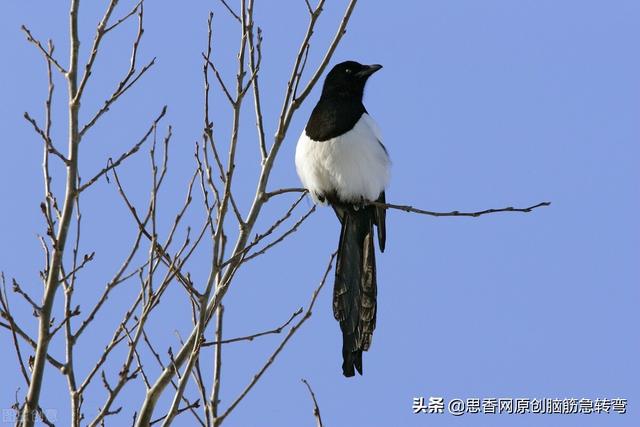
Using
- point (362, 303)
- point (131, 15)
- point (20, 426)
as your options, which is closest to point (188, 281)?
point (20, 426)

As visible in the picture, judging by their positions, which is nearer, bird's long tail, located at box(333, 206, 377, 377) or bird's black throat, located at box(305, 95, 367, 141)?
bird's long tail, located at box(333, 206, 377, 377)

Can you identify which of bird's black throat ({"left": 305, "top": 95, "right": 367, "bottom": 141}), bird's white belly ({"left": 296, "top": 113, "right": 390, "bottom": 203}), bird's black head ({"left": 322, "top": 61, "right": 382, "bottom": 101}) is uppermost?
bird's black head ({"left": 322, "top": 61, "right": 382, "bottom": 101})

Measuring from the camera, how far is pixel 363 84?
523 cm

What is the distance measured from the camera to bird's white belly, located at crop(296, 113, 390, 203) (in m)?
4.75

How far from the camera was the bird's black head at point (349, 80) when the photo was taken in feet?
17.0

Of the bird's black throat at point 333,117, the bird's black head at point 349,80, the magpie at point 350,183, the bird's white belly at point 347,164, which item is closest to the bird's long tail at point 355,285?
the magpie at point 350,183

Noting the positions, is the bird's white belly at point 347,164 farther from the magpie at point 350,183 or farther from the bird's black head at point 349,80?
the bird's black head at point 349,80

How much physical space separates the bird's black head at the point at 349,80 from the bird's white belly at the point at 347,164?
0.27m

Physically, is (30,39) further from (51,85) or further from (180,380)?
(180,380)

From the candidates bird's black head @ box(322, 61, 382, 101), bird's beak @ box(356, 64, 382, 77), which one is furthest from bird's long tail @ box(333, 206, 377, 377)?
bird's beak @ box(356, 64, 382, 77)

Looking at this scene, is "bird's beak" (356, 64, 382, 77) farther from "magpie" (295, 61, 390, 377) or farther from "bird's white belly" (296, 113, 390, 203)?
"bird's white belly" (296, 113, 390, 203)

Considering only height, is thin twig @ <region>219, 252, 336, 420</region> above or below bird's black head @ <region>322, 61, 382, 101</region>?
below

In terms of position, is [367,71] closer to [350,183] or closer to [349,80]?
[349,80]

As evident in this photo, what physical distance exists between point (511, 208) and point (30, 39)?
1.94 m
